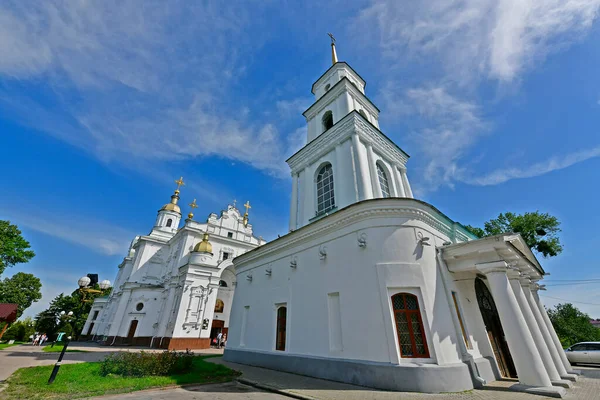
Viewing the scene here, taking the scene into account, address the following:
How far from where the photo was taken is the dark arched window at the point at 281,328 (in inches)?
473

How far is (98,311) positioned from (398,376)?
49285 millimetres

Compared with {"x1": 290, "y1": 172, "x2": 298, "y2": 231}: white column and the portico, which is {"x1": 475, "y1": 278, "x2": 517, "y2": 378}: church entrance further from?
{"x1": 290, "y1": 172, "x2": 298, "y2": 231}: white column

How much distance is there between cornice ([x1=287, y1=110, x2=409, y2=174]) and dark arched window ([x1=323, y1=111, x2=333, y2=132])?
103 inches

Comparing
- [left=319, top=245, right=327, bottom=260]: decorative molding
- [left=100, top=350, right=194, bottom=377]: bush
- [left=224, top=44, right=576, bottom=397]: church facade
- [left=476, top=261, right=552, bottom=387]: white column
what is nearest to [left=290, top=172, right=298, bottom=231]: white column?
[left=224, top=44, right=576, bottom=397]: church facade

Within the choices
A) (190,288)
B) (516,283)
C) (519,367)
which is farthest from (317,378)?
(190,288)

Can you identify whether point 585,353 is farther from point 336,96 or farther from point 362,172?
point 336,96

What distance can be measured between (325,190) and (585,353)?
18473 mm

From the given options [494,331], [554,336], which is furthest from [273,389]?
[554,336]

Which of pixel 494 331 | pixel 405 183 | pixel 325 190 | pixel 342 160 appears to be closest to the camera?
pixel 494 331

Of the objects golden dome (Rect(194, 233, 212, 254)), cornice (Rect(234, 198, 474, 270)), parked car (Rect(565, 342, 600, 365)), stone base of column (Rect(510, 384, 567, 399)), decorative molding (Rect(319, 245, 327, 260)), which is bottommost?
stone base of column (Rect(510, 384, 567, 399))

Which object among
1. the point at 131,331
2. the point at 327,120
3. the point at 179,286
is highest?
the point at 327,120

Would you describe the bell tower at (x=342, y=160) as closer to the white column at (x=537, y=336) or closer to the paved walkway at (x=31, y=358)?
the white column at (x=537, y=336)

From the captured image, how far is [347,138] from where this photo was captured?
50.4 feet

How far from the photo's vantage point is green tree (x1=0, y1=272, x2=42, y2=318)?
1470 inches
